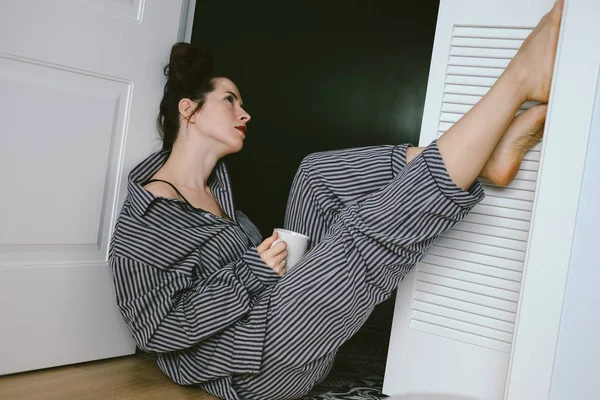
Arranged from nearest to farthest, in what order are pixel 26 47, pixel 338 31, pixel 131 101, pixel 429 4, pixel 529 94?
pixel 529 94, pixel 26 47, pixel 131 101, pixel 338 31, pixel 429 4

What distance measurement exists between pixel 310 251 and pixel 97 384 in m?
0.62

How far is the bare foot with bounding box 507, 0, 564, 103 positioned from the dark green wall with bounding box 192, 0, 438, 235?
1639 millimetres

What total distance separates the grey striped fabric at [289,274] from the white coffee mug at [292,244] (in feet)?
0.16

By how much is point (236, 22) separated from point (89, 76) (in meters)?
1.32

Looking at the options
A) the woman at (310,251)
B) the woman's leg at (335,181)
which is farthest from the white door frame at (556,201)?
the woman's leg at (335,181)

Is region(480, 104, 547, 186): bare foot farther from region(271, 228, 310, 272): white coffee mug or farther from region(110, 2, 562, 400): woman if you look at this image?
region(271, 228, 310, 272): white coffee mug

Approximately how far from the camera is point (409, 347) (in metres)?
1.56

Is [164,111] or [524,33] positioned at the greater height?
[524,33]

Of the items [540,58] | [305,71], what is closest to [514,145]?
[540,58]

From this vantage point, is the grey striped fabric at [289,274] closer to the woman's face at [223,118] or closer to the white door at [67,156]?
the white door at [67,156]

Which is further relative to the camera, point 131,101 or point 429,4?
point 429,4

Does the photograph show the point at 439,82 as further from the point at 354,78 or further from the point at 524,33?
the point at 354,78

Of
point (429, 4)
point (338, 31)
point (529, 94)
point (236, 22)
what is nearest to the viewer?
point (529, 94)

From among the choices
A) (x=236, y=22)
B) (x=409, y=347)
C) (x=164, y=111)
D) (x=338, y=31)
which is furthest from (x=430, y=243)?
(x=338, y=31)
